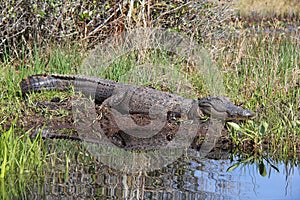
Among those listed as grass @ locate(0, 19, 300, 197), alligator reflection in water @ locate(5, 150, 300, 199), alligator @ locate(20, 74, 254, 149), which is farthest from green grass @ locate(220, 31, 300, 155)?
alligator reflection in water @ locate(5, 150, 300, 199)

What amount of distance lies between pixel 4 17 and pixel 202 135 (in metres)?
3.40

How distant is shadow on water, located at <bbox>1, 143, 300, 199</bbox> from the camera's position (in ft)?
12.0

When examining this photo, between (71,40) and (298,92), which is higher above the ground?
(71,40)

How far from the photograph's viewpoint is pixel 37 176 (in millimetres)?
3914

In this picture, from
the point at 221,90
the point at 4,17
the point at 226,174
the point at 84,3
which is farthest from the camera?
the point at 84,3

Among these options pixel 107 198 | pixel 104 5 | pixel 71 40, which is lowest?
pixel 107 198

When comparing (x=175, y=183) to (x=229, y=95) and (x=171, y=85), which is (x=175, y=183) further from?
(x=171, y=85)

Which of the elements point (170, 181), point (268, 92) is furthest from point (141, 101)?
point (170, 181)

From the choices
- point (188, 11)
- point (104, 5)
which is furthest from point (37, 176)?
point (188, 11)

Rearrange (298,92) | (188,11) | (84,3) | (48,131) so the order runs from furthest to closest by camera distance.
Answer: (188,11)
(84,3)
(298,92)
(48,131)

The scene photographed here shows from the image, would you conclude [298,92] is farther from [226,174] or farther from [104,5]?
[104,5]

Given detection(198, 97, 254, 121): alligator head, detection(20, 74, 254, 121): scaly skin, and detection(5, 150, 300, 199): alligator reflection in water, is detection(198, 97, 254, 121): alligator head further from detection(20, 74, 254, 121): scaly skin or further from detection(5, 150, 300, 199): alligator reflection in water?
detection(5, 150, 300, 199): alligator reflection in water

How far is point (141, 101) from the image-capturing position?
621cm

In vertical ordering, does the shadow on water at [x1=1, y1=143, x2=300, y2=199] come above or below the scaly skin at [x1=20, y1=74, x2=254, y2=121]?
below
